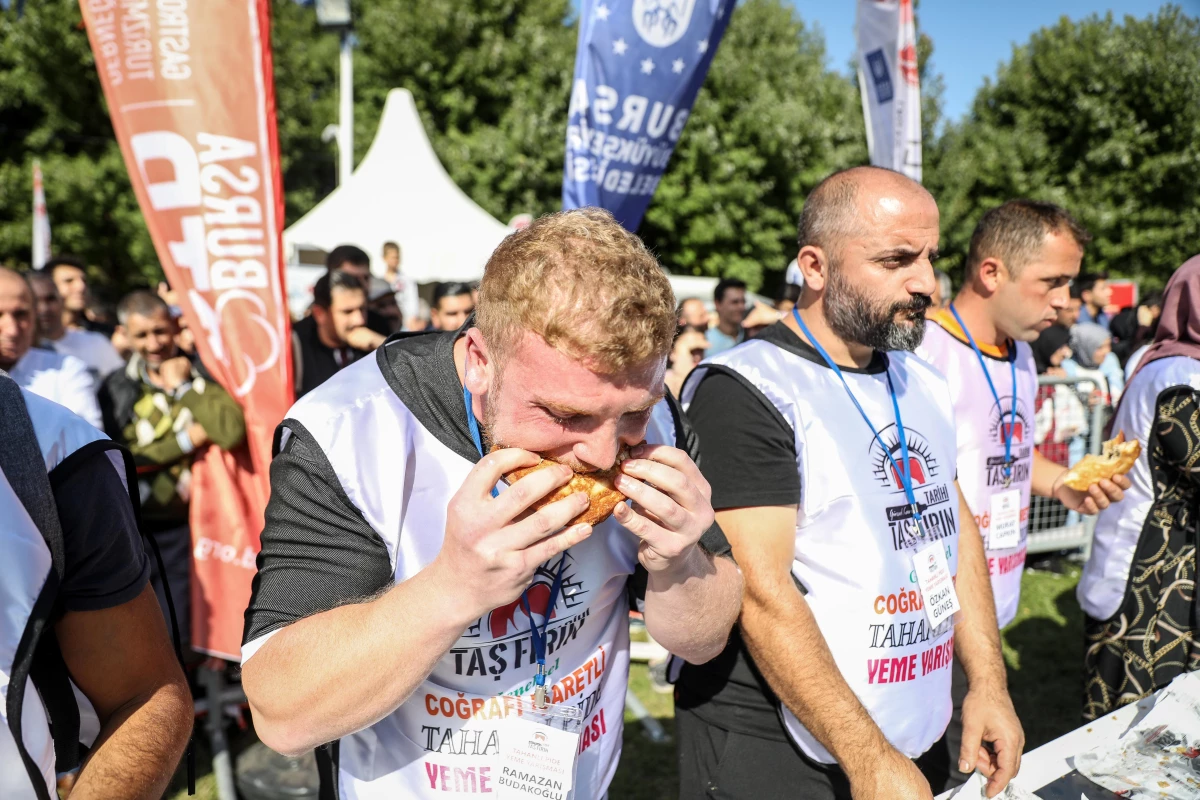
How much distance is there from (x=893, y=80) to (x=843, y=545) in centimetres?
525

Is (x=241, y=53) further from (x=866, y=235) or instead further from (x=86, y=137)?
(x=86, y=137)

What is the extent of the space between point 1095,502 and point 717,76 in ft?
76.8

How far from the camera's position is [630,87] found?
13.7 feet

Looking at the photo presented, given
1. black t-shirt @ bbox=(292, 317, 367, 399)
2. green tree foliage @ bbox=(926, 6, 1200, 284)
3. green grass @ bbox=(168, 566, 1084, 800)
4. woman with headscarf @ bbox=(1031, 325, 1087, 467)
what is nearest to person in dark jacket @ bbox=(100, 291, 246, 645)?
black t-shirt @ bbox=(292, 317, 367, 399)

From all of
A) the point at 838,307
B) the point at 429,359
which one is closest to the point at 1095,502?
the point at 838,307

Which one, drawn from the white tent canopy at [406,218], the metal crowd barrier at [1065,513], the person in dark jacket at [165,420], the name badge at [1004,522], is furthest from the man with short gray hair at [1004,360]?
the white tent canopy at [406,218]

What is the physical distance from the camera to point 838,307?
2.33 metres

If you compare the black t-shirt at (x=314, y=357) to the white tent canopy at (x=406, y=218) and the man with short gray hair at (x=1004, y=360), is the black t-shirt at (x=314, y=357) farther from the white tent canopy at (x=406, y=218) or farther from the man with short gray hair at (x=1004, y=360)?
the white tent canopy at (x=406, y=218)

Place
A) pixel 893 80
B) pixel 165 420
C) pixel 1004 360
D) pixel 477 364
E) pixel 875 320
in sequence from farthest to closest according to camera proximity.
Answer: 1. pixel 893 80
2. pixel 165 420
3. pixel 1004 360
4. pixel 875 320
5. pixel 477 364

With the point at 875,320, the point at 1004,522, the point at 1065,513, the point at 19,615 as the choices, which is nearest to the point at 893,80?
the point at 1065,513

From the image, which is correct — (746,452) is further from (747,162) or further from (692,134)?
(747,162)

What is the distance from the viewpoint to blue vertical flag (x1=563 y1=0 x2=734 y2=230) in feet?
13.5

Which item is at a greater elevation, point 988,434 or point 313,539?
point 313,539

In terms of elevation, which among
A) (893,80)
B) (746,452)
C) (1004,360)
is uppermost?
(893,80)
